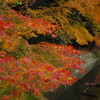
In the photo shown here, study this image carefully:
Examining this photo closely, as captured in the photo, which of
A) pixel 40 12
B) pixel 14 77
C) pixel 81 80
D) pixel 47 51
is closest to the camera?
pixel 14 77

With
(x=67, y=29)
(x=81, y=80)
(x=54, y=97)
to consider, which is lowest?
(x=81, y=80)

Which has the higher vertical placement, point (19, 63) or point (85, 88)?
point (19, 63)

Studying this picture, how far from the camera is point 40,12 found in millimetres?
13797

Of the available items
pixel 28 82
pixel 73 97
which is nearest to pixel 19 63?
pixel 28 82

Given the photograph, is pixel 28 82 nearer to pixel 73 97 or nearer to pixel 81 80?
pixel 73 97

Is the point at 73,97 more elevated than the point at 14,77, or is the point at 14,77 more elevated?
the point at 14,77

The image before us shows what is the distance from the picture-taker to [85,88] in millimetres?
17000

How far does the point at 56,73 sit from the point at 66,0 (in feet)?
39.6

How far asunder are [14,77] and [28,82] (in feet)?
1.25

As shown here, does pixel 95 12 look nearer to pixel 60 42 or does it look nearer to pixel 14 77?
pixel 60 42

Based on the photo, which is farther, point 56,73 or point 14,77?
point 56,73

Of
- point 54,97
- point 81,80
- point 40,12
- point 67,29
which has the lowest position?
point 81,80

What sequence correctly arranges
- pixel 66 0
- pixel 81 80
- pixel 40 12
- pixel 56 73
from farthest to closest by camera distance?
1. pixel 81 80
2. pixel 66 0
3. pixel 40 12
4. pixel 56 73

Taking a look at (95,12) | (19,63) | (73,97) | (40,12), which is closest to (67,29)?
(40,12)
